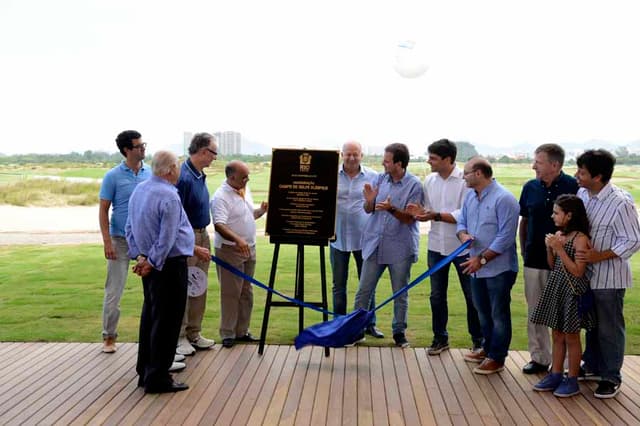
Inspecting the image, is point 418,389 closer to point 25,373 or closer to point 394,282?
point 394,282

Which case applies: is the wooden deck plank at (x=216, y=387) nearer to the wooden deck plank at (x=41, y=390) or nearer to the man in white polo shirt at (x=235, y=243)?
Answer: the man in white polo shirt at (x=235, y=243)

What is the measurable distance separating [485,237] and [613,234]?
2.93 ft

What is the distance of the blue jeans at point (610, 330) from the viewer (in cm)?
469

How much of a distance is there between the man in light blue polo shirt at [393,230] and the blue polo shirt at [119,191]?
179cm

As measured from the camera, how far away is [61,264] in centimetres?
1172

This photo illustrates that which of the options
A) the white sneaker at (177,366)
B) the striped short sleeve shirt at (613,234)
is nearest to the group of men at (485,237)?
the striped short sleeve shirt at (613,234)

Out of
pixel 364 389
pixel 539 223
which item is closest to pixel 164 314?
pixel 364 389

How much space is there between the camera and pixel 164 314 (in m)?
4.82

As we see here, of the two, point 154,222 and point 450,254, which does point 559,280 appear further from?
point 154,222

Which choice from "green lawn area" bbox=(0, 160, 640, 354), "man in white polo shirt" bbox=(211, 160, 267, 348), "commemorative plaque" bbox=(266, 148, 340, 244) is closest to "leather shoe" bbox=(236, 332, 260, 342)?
"man in white polo shirt" bbox=(211, 160, 267, 348)

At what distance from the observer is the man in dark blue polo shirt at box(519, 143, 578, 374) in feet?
16.4

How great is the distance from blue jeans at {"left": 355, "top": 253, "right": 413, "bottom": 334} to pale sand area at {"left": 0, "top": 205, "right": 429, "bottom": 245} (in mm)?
11346

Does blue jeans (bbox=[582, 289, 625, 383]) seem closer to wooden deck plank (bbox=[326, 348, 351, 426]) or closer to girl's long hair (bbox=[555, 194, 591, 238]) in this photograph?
girl's long hair (bbox=[555, 194, 591, 238])

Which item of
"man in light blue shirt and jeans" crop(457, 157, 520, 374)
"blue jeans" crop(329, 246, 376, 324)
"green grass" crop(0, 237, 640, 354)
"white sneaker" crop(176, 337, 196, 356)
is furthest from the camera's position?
"green grass" crop(0, 237, 640, 354)
